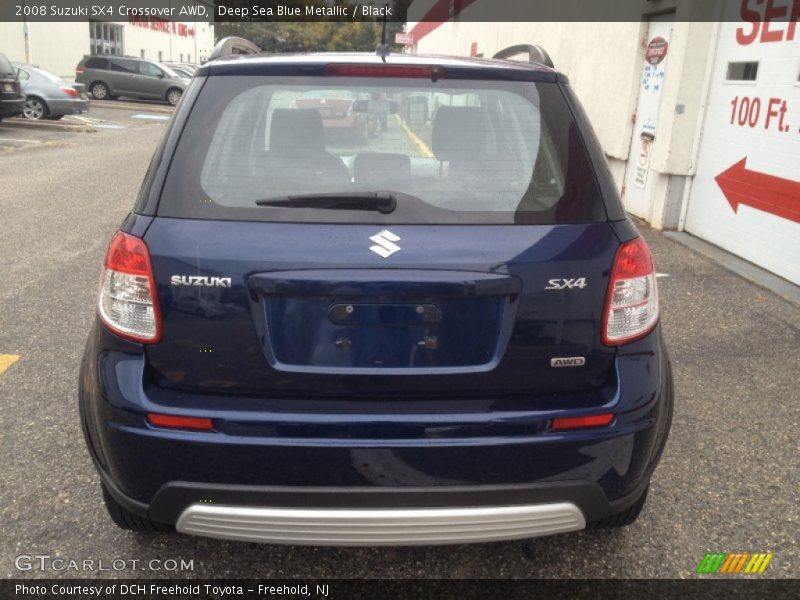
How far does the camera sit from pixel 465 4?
78.2 ft

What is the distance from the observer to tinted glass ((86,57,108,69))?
28547 mm

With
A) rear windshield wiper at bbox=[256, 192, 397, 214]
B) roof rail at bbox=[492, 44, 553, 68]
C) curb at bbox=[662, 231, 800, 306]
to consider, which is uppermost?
roof rail at bbox=[492, 44, 553, 68]

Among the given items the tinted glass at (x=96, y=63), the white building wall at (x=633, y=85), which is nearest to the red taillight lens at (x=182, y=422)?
the white building wall at (x=633, y=85)

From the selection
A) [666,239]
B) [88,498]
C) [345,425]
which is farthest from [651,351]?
[666,239]

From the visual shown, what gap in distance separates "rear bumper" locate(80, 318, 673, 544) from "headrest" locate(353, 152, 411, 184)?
69 centimetres

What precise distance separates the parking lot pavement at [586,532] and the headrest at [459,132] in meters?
1.43

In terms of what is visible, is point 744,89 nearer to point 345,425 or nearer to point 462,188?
point 462,188

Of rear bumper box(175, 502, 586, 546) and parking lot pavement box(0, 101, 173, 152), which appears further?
parking lot pavement box(0, 101, 173, 152)

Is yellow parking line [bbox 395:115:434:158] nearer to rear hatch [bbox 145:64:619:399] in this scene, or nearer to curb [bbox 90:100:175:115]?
rear hatch [bbox 145:64:619:399]

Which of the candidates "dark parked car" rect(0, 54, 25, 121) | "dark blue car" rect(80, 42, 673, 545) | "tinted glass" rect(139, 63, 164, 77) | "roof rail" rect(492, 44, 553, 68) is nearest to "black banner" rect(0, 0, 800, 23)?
"roof rail" rect(492, 44, 553, 68)

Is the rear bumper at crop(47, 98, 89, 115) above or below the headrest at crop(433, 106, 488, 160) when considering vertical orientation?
below

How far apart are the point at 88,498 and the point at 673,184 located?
6995mm

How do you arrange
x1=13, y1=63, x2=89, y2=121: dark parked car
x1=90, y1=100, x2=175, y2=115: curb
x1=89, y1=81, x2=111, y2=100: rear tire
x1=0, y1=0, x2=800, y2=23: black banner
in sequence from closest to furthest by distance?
x1=0, y1=0, x2=800, y2=23: black banner → x1=13, y1=63, x2=89, y2=121: dark parked car → x1=90, y1=100, x2=175, y2=115: curb → x1=89, y1=81, x2=111, y2=100: rear tire

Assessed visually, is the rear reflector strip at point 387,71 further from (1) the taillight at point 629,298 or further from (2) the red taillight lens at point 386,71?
(1) the taillight at point 629,298
